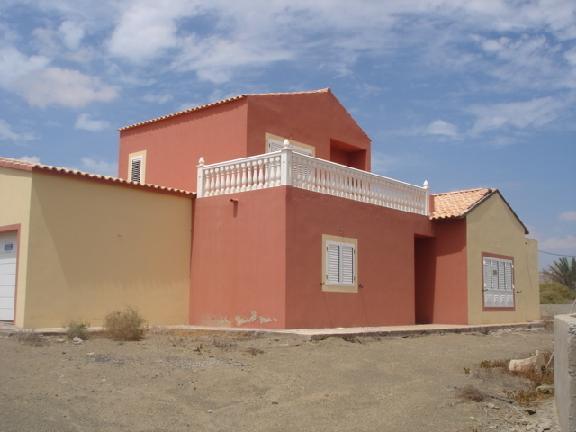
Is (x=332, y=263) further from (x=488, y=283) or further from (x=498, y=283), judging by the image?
(x=498, y=283)

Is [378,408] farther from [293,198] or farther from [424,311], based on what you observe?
[424,311]

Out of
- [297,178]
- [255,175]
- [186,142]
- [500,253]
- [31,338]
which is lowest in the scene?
[31,338]

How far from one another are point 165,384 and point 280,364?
2.07 meters

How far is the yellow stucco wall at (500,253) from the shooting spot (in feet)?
58.5

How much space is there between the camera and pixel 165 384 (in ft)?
26.3

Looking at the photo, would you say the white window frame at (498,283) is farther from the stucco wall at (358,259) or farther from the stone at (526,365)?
the stone at (526,365)

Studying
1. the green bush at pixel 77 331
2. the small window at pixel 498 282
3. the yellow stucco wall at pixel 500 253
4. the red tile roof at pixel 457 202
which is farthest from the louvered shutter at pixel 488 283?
the green bush at pixel 77 331

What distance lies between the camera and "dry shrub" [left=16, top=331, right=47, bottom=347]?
Answer: 33.6 ft

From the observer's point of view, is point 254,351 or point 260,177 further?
point 260,177

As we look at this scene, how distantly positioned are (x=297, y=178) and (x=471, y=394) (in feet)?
21.5

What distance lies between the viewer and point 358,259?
14.9 meters

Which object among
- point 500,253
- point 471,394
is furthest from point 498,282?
point 471,394

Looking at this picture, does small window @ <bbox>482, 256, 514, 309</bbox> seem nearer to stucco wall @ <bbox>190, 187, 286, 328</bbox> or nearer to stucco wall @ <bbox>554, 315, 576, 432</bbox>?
stucco wall @ <bbox>190, 187, 286, 328</bbox>

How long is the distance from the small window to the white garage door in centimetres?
1234
